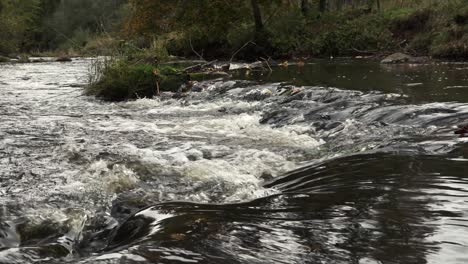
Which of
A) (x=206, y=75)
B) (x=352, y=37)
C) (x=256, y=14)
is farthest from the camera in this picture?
(x=256, y=14)

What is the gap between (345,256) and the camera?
2797 millimetres

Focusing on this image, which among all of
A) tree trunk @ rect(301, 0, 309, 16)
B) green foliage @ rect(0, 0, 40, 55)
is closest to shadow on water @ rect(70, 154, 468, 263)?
tree trunk @ rect(301, 0, 309, 16)

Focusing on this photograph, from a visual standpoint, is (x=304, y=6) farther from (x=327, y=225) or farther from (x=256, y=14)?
(x=327, y=225)

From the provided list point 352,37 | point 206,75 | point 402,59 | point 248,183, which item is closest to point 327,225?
point 248,183

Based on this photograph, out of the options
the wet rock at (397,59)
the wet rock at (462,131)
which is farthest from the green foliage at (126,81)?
the wet rock at (462,131)

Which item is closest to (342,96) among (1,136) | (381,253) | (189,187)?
(189,187)

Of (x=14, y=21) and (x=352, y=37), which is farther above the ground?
(x=14, y=21)

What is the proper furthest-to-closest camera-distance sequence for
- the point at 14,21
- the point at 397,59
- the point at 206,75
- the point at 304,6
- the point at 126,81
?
the point at 14,21 → the point at 304,6 → the point at 397,59 → the point at 206,75 → the point at 126,81

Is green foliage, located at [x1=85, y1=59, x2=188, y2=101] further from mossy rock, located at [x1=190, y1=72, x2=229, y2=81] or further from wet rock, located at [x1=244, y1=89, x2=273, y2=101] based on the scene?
wet rock, located at [x1=244, y1=89, x2=273, y2=101]

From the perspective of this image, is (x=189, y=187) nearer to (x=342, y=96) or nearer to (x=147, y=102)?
(x=342, y=96)

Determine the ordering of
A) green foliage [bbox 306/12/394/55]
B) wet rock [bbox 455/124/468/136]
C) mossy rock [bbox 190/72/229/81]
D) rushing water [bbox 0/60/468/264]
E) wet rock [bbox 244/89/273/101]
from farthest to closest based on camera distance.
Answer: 1. green foliage [bbox 306/12/394/55]
2. mossy rock [bbox 190/72/229/81]
3. wet rock [bbox 244/89/273/101]
4. wet rock [bbox 455/124/468/136]
5. rushing water [bbox 0/60/468/264]

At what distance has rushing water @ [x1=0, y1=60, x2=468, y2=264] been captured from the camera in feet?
9.82

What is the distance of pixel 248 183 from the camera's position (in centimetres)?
471

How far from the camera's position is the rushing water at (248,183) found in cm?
299
